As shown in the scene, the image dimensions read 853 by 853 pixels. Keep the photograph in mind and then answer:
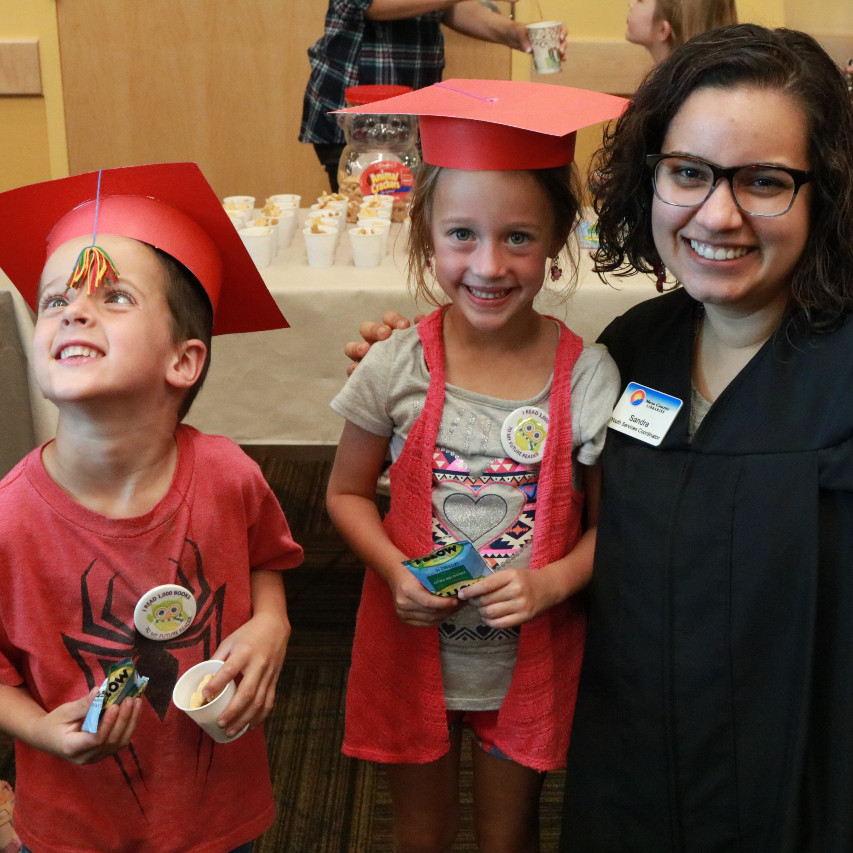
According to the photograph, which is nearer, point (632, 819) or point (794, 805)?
point (794, 805)

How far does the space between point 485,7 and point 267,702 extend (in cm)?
A: 330

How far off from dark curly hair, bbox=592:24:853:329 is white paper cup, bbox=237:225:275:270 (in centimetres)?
116

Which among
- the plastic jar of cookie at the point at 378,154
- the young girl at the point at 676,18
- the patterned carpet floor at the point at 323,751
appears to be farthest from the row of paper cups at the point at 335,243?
the young girl at the point at 676,18

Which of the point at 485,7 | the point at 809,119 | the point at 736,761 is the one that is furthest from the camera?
the point at 485,7

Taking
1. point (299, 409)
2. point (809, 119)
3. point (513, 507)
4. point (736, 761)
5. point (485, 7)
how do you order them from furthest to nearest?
point (485, 7) → point (299, 409) → point (513, 507) → point (736, 761) → point (809, 119)

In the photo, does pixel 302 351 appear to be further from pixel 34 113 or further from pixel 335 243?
pixel 34 113

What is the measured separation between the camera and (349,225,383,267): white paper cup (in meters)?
2.21

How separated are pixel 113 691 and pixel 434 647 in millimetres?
506

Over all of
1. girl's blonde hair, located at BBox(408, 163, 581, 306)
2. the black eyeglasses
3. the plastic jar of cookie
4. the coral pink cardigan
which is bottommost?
the coral pink cardigan

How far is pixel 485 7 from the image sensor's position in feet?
12.5

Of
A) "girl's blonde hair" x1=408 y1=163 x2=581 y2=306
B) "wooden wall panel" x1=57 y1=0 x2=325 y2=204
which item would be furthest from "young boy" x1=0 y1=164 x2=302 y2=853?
"wooden wall panel" x1=57 y1=0 x2=325 y2=204

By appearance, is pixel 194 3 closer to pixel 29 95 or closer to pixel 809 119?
pixel 29 95

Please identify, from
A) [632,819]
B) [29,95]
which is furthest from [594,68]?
[632,819]

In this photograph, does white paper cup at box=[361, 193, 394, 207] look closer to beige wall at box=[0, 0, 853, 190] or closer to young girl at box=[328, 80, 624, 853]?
young girl at box=[328, 80, 624, 853]
